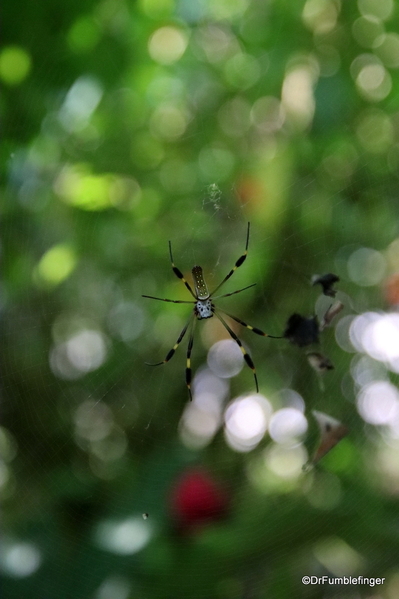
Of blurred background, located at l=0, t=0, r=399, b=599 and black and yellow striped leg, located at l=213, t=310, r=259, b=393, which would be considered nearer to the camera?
blurred background, located at l=0, t=0, r=399, b=599

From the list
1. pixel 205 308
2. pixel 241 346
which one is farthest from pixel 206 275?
pixel 241 346

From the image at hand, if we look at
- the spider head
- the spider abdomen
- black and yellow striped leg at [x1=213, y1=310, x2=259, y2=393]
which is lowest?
black and yellow striped leg at [x1=213, y1=310, x2=259, y2=393]

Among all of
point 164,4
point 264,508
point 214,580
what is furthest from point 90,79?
point 214,580

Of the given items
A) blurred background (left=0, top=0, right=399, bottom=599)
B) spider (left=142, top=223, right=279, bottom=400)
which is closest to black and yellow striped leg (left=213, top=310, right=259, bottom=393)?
spider (left=142, top=223, right=279, bottom=400)

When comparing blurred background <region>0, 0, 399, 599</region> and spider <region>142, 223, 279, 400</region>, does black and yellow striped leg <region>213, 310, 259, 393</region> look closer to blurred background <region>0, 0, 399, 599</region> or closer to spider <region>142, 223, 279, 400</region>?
spider <region>142, 223, 279, 400</region>

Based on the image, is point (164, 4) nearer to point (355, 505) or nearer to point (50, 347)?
point (50, 347)
